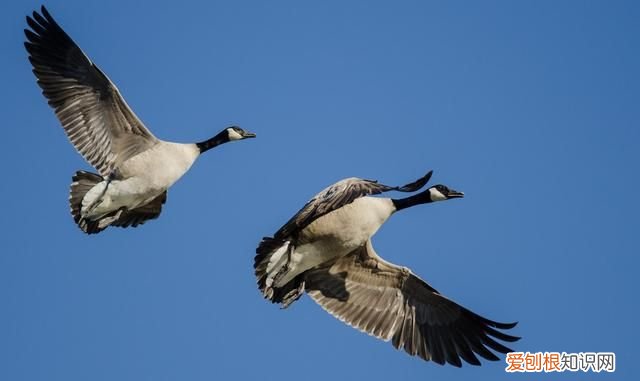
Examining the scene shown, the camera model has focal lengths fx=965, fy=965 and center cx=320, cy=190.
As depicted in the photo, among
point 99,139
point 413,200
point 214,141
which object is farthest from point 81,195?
point 413,200

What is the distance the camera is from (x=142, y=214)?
15.8 metres

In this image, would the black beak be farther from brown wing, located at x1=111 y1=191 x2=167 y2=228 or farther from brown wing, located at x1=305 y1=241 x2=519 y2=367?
brown wing, located at x1=111 y1=191 x2=167 y2=228

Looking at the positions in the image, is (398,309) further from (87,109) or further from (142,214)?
(87,109)

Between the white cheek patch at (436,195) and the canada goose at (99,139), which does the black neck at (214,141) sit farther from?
the white cheek patch at (436,195)

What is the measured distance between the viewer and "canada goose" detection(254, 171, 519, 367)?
539 inches

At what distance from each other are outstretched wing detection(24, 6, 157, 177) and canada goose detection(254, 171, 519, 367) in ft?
9.98

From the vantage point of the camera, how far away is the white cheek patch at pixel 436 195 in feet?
48.8

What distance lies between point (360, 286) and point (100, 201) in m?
4.20

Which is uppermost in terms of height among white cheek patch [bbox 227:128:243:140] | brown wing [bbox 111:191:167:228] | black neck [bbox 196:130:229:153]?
white cheek patch [bbox 227:128:243:140]

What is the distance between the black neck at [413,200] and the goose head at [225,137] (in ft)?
11.3

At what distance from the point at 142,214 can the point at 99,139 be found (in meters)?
1.45

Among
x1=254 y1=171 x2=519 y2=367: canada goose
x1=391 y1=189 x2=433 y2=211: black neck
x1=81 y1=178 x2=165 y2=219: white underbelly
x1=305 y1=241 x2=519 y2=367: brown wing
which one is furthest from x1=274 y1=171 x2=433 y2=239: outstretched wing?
x1=81 y1=178 x2=165 y2=219: white underbelly

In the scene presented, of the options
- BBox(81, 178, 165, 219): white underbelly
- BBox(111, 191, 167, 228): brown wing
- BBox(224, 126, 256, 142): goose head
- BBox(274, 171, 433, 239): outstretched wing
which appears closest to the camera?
BBox(274, 171, 433, 239): outstretched wing

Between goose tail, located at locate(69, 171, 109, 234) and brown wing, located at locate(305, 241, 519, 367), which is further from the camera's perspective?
goose tail, located at locate(69, 171, 109, 234)
